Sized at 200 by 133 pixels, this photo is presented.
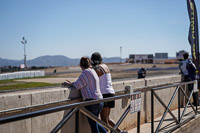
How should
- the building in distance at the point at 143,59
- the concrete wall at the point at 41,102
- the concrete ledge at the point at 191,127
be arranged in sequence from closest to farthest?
the concrete wall at the point at 41,102, the concrete ledge at the point at 191,127, the building in distance at the point at 143,59

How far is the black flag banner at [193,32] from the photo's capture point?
1051 centimetres

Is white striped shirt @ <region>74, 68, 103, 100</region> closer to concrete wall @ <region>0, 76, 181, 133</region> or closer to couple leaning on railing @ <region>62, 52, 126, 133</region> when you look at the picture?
couple leaning on railing @ <region>62, 52, 126, 133</region>

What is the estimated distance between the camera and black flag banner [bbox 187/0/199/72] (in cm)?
1051

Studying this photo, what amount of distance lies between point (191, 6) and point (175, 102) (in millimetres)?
4203

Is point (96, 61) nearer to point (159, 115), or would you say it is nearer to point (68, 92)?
point (68, 92)

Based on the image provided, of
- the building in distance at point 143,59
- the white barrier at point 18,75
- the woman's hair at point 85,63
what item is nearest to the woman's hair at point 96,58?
the woman's hair at point 85,63

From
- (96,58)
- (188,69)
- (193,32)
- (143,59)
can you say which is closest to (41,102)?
(96,58)

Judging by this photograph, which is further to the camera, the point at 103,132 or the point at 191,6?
the point at 191,6

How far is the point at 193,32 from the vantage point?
1065cm

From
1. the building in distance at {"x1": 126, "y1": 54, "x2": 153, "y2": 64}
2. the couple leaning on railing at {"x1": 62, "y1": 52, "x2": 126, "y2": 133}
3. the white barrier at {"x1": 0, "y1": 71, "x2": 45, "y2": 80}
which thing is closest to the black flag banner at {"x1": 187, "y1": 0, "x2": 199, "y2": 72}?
the couple leaning on railing at {"x1": 62, "y1": 52, "x2": 126, "y2": 133}

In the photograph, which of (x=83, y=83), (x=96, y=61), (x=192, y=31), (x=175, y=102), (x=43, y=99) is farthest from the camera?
(x=192, y=31)

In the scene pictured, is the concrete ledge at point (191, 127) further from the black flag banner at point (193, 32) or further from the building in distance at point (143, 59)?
the building in distance at point (143, 59)

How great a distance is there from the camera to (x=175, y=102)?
29.2 feet

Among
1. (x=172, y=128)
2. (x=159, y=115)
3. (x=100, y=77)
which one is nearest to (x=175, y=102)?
(x=159, y=115)
